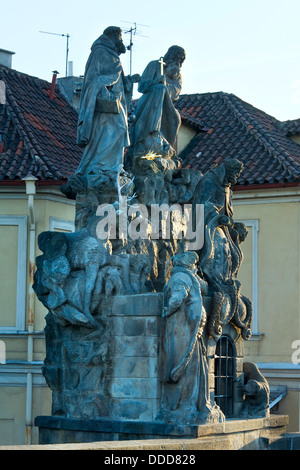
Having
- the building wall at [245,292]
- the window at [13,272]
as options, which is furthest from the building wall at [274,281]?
the window at [13,272]

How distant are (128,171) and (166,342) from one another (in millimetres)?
2776

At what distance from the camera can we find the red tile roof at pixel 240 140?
2875 centimetres

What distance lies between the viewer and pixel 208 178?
728 inches

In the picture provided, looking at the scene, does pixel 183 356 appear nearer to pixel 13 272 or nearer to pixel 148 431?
pixel 148 431

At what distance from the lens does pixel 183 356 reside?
651 inches

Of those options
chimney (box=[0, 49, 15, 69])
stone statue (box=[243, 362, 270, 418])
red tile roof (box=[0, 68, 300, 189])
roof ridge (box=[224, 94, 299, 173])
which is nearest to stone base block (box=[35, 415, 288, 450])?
stone statue (box=[243, 362, 270, 418])

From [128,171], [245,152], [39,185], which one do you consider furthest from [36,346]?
[128,171]

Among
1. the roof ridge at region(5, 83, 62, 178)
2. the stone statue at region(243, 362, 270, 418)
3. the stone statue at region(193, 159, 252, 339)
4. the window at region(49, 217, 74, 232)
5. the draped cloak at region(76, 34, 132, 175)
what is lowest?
the stone statue at region(243, 362, 270, 418)

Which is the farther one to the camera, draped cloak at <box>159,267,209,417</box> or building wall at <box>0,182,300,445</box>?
building wall at <box>0,182,300,445</box>

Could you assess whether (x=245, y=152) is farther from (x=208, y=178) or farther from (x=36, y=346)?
(x=208, y=178)

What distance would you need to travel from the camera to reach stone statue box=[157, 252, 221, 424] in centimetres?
1652

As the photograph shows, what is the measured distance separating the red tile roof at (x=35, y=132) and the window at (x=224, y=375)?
363 inches

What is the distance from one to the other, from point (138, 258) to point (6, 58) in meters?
15.5

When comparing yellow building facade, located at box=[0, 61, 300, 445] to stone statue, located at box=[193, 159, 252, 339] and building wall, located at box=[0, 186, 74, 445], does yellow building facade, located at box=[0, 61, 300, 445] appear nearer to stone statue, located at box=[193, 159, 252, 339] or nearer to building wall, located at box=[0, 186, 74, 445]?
building wall, located at box=[0, 186, 74, 445]
